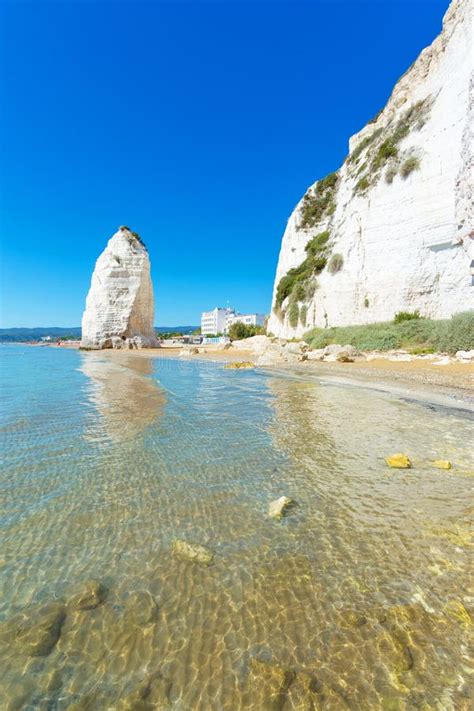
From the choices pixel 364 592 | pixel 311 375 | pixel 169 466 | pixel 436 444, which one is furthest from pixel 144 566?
pixel 311 375

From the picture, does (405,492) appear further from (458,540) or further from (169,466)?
(169,466)

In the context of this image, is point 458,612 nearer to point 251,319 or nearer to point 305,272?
point 305,272

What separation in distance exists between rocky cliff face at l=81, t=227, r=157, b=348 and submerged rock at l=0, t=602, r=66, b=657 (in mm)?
44099

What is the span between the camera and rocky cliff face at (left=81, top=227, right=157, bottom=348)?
43.8 m

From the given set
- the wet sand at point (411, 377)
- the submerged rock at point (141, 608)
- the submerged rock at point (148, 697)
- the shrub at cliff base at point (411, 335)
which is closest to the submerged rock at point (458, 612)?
the submerged rock at point (148, 697)

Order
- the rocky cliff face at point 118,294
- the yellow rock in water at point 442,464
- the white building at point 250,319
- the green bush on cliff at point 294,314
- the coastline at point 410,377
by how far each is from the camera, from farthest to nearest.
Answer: the white building at point 250,319 < the rocky cliff face at point 118,294 < the green bush on cliff at point 294,314 < the coastline at point 410,377 < the yellow rock in water at point 442,464

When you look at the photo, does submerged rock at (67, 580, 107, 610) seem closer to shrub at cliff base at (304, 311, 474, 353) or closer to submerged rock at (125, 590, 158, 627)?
submerged rock at (125, 590, 158, 627)

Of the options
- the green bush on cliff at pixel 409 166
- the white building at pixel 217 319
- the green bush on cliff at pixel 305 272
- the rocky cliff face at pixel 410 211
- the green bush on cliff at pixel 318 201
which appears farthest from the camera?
the white building at pixel 217 319

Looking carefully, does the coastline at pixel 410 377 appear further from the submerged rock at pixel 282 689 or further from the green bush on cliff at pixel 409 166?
the green bush on cliff at pixel 409 166

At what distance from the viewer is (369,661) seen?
6.45 feet

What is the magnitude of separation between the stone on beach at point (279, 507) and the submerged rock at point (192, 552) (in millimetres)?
839

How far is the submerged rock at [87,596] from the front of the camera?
7.67 feet

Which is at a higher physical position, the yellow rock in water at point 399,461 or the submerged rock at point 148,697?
the yellow rock in water at point 399,461

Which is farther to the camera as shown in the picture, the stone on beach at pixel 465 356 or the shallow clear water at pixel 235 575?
the stone on beach at pixel 465 356
